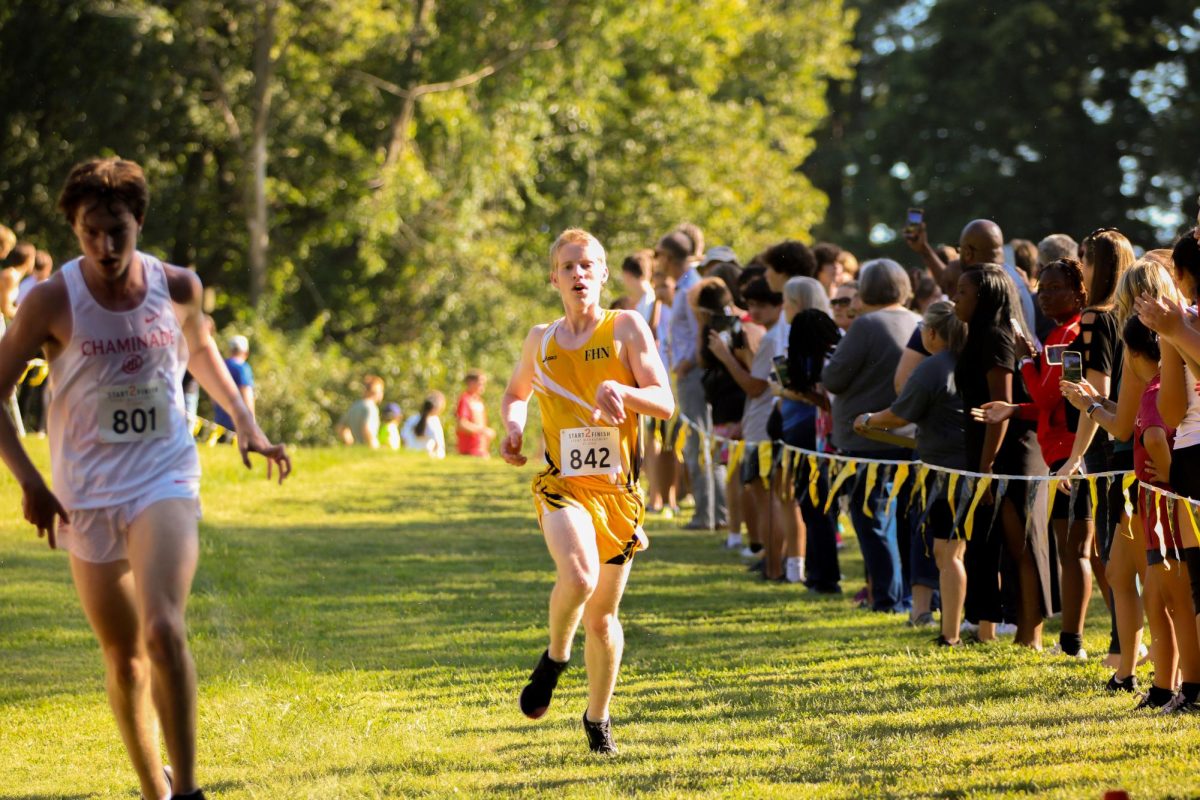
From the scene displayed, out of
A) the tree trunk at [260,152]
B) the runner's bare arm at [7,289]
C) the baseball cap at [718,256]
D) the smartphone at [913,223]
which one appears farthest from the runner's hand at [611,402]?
the tree trunk at [260,152]

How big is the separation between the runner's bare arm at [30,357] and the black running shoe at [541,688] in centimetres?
212

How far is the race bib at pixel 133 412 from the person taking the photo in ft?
18.9

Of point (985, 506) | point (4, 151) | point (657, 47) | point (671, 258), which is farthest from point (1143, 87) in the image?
point (985, 506)

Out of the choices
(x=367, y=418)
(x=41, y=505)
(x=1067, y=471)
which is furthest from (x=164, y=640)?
(x=367, y=418)

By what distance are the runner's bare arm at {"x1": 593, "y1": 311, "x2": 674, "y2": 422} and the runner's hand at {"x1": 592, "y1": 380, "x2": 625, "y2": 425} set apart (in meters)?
0.07

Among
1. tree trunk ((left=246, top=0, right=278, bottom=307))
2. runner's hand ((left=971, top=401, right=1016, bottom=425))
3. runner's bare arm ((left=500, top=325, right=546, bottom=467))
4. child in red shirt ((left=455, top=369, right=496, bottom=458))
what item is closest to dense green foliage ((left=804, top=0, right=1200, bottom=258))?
tree trunk ((left=246, top=0, right=278, bottom=307))

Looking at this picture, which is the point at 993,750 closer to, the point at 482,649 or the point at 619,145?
the point at 482,649

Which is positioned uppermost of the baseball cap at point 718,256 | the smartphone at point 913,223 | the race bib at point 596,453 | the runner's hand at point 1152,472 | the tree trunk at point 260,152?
the tree trunk at point 260,152

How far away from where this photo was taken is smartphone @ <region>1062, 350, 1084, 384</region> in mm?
7645

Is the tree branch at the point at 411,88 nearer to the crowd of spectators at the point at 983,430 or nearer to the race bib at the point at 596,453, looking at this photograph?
the crowd of spectators at the point at 983,430

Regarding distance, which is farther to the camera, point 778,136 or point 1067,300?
point 778,136

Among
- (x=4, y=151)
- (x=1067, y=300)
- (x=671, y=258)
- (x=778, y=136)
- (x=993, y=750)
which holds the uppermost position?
(x=778, y=136)

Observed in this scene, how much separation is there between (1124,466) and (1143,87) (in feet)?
123

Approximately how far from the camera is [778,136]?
4638cm
